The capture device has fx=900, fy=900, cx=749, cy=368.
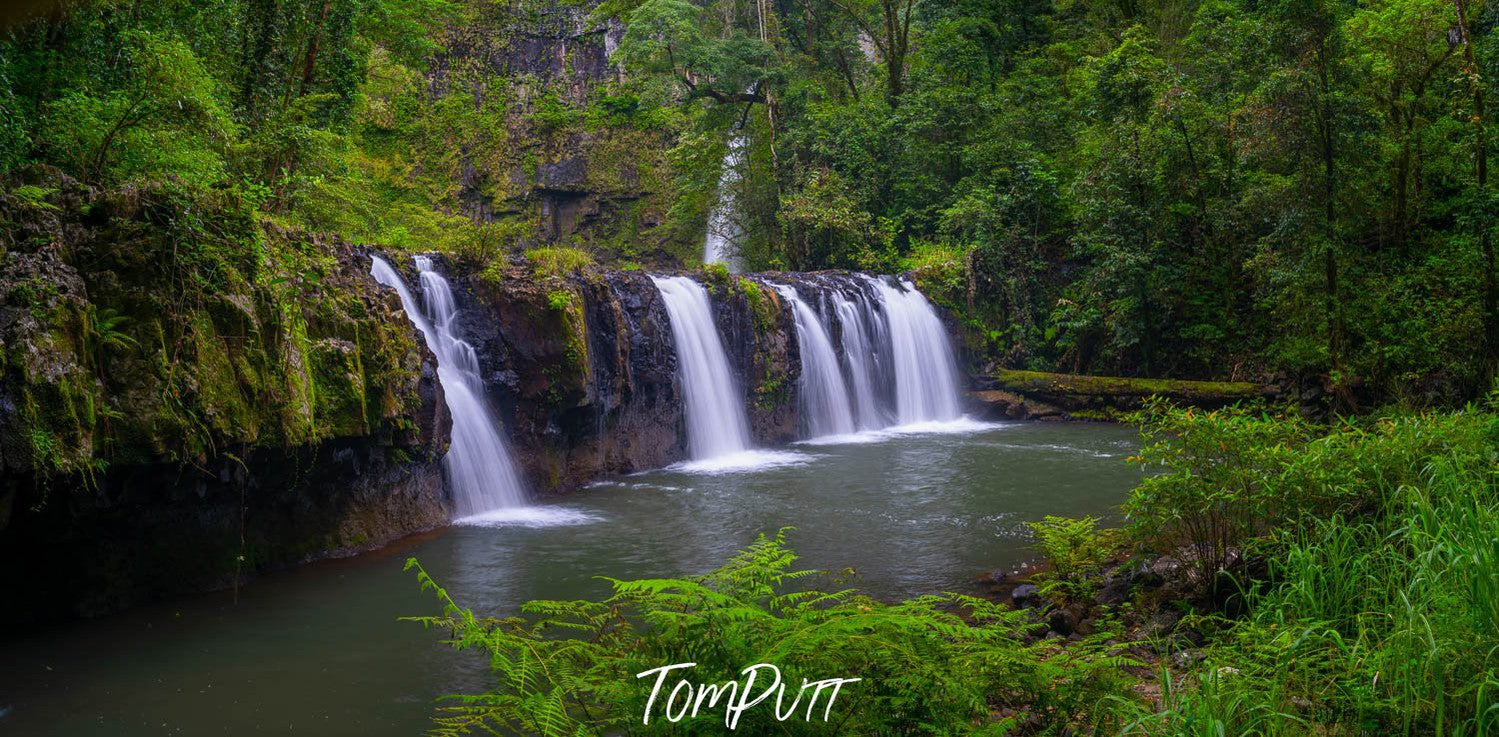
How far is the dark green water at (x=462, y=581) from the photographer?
5941 mm

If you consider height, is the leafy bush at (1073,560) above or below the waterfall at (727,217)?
below

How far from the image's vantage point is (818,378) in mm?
20078

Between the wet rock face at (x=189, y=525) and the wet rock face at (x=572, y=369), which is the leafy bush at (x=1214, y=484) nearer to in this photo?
the wet rock face at (x=189, y=525)

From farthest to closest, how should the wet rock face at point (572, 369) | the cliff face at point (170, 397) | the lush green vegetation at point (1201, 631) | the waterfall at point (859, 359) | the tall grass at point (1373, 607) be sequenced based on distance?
1. the waterfall at point (859, 359)
2. the wet rock face at point (572, 369)
3. the cliff face at point (170, 397)
4. the tall grass at point (1373, 607)
5. the lush green vegetation at point (1201, 631)

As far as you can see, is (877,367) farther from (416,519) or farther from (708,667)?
(708,667)

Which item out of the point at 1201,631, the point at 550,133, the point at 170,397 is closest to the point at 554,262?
the point at 170,397

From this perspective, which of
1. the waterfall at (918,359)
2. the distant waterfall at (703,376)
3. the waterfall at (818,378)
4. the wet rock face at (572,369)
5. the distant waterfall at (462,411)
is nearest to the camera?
the distant waterfall at (462,411)

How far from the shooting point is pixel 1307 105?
46.7 feet

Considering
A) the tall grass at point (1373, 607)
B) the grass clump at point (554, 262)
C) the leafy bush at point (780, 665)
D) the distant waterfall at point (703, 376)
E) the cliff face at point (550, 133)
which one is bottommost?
the tall grass at point (1373, 607)

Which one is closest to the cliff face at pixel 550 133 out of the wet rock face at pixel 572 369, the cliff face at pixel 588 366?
the cliff face at pixel 588 366

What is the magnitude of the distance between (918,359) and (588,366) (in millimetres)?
10849

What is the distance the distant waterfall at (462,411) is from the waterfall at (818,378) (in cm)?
843

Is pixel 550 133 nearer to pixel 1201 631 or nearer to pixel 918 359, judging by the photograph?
pixel 918 359

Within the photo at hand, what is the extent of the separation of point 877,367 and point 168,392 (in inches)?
647
